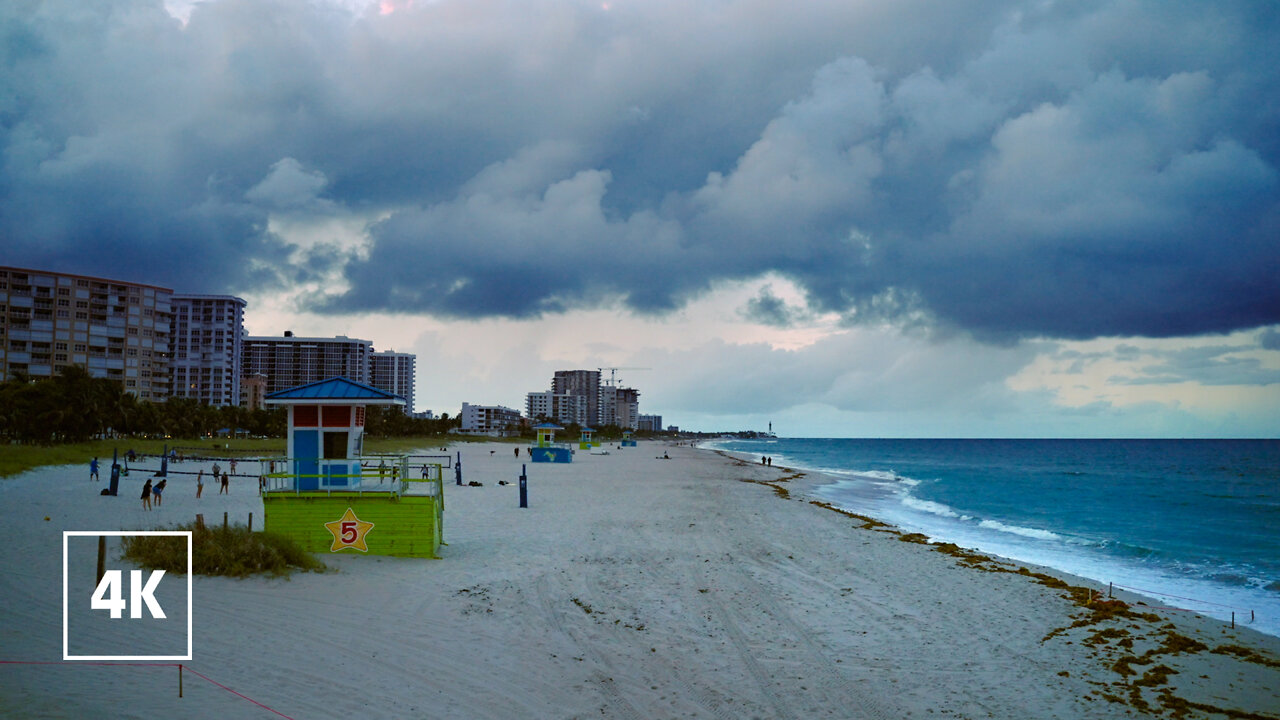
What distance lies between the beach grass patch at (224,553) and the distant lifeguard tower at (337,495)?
1.11 meters

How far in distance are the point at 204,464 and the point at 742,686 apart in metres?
51.2

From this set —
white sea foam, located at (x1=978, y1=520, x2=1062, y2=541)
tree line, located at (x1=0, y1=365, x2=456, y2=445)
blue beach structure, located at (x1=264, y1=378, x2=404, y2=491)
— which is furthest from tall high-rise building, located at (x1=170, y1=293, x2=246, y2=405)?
white sea foam, located at (x1=978, y1=520, x2=1062, y2=541)

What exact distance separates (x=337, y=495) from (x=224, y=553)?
258 cm

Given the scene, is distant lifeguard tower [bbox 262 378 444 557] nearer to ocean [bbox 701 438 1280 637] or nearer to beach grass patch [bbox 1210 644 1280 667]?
beach grass patch [bbox 1210 644 1280 667]

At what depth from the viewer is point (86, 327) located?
102 meters

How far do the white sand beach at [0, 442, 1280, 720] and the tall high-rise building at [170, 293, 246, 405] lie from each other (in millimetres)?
153098

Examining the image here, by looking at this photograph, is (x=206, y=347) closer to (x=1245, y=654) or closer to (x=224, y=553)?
(x=224, y=553)

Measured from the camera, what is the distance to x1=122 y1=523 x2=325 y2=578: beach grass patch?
39.2ft

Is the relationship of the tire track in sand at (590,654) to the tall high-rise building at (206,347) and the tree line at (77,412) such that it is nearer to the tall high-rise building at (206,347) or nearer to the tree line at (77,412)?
the tree line at (77,412)

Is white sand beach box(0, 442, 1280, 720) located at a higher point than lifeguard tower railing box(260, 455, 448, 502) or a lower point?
lower

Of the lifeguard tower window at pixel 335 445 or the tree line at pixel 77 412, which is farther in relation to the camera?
the tree line at pixel 77 412

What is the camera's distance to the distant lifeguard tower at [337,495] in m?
14.3

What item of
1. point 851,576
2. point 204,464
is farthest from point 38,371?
point 851,576

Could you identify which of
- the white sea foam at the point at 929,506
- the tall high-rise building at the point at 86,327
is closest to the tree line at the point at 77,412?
the tall high-rise building at the point at 86,327
